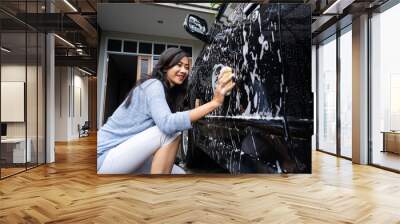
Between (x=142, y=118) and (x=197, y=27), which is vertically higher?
(x=197, y=27)

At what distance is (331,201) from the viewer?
4.00 metres

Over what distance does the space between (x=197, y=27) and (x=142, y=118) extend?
1.48 m

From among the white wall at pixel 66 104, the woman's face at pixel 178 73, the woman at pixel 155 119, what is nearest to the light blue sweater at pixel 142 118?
the woman at pixel 155 119

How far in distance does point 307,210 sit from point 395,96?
356 centimetres

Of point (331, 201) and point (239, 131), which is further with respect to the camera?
point (239, 131)

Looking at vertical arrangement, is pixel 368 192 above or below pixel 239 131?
below

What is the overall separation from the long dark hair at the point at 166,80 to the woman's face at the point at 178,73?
39 millimetres

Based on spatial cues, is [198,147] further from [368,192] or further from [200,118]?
[368,192]

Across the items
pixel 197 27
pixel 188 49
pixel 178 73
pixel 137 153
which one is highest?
pixel 197 27

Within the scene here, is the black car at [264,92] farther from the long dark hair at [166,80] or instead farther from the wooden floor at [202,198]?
the wooden floor at [202,198]

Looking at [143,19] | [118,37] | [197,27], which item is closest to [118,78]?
[118,37]

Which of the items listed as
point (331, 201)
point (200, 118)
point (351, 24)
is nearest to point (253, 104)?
point (200, 118)

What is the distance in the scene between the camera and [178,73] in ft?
16.0

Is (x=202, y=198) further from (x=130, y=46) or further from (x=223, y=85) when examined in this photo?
(x=130, y=46)
